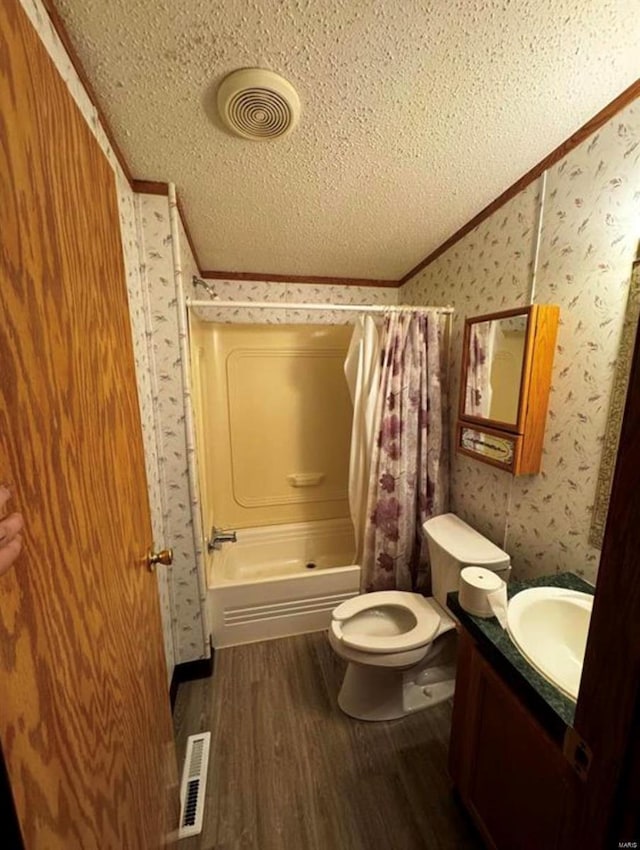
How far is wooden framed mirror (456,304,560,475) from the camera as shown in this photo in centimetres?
123

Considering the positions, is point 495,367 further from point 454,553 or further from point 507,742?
point 507,742

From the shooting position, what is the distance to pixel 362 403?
74.2 inches

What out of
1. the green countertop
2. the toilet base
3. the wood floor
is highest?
the green countertop

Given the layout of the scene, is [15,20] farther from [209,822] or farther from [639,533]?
[209,822]

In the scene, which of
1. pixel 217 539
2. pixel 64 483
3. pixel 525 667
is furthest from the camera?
pixel 217 539

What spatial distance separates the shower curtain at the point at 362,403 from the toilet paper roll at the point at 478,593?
0.88 meters

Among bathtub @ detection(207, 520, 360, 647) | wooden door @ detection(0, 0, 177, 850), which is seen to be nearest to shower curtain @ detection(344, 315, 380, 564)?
bathtub @ detection(207, 520, 360, 647)

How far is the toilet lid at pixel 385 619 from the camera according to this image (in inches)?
54.9

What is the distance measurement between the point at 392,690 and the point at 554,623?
2.65ft

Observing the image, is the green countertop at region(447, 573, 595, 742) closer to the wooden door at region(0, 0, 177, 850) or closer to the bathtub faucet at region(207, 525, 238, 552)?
the wooden door at region(0, 0, 177, 850)

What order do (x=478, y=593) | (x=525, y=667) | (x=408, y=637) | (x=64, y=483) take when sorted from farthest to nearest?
(x=408, y=637) → (x=478, y=593) → (x=525, y=667) → (x=64, y=483)

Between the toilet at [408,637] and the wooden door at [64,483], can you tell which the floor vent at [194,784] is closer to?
the wooden door at [64,483]

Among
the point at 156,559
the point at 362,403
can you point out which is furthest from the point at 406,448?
the point at 156,559

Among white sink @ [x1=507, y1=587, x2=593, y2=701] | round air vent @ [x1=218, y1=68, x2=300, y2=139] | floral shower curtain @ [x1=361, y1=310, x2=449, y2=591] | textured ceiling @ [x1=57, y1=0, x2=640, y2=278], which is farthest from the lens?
floral shower curtain @ [x1=361, y1=310, x2=449, y2=591]
